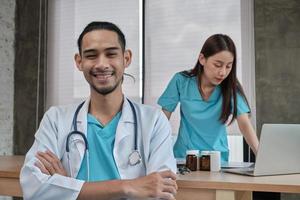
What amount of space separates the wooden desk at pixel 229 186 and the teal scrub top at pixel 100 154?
25 centimetres

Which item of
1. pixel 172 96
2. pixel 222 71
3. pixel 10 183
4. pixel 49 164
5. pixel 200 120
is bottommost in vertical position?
pixel 10 183

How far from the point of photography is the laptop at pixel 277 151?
128 centimetres

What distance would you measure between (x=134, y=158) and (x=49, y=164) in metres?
0.27

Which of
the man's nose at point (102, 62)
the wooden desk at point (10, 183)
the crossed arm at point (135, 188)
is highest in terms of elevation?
the man's nose at point (102, 62)

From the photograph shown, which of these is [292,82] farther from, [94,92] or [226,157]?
[94,92]

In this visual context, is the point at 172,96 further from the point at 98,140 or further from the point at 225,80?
the point at 98,140

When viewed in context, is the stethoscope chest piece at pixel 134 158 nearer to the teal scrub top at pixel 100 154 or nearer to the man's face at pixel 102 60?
the teal scrub top at pixel 100 154

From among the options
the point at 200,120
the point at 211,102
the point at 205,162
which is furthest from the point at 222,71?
the point at 205,162

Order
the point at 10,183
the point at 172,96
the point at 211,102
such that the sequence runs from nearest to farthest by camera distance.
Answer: the point at 10,183 → the point at 211,102 → the point at 172,96

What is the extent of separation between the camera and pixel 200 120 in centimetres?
199

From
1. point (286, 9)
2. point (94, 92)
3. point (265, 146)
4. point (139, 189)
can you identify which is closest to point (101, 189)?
point (139, 189)

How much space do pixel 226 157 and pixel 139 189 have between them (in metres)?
1.06

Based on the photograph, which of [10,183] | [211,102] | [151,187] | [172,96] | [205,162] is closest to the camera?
[151,187]

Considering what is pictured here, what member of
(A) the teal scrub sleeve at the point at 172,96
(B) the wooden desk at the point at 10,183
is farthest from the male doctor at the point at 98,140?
(A) the teal scrub sleeve at the point at 172,96
